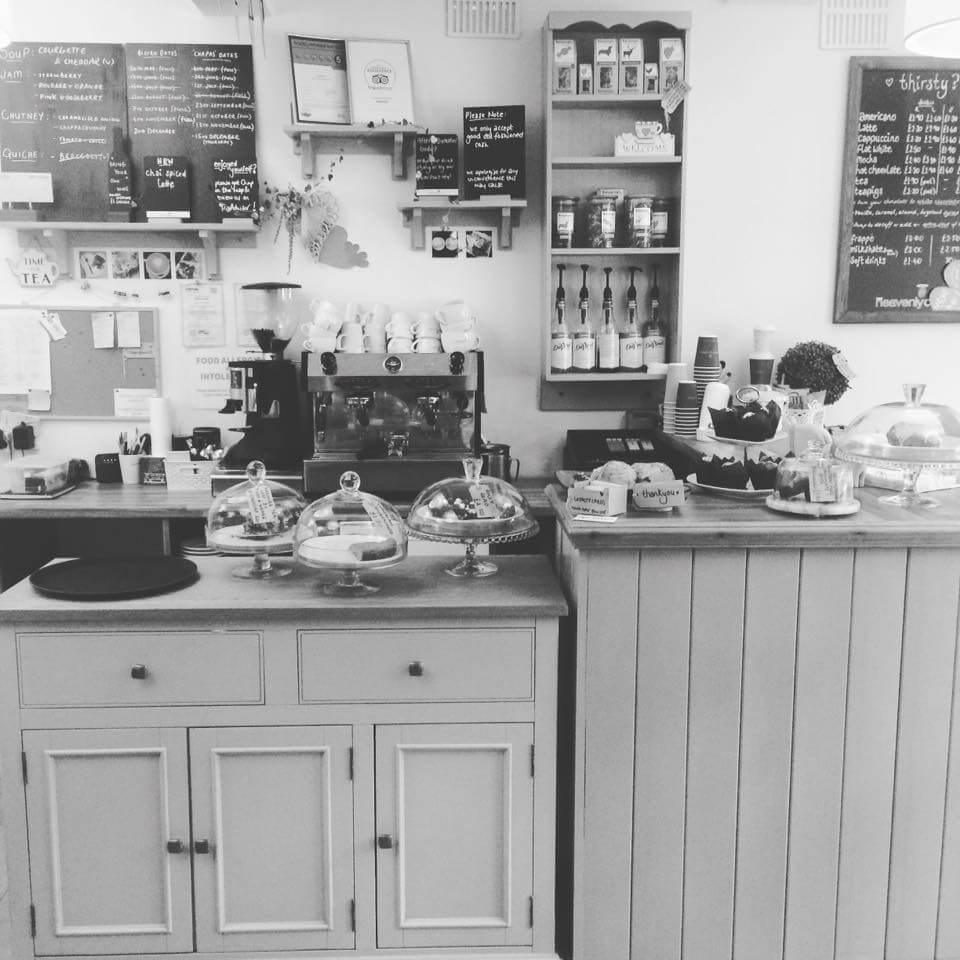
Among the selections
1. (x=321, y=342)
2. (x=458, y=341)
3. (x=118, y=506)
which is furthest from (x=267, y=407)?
(x=458, y=341)

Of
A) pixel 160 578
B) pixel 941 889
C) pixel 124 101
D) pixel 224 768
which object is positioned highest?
pixel 124 101

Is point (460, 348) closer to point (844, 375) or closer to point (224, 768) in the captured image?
point (844, 375)

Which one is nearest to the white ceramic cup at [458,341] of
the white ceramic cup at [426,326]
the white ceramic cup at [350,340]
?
the white ceramic cup at [426,326]

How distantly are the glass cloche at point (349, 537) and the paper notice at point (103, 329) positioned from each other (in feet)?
7.00

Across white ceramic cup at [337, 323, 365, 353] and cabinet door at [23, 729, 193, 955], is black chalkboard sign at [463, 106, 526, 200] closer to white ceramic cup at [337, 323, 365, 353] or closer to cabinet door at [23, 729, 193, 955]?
white ceramic cup at [337, 323, 365, 353]

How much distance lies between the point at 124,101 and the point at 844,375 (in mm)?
3120

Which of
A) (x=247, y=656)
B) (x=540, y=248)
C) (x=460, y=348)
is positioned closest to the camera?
(x=247, y=656)

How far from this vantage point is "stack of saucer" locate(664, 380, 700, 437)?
10.8ft

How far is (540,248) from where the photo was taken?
387 cm

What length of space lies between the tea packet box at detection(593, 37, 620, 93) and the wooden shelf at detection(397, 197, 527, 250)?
1.73 feet

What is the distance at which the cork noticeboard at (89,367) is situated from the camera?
3.89 m

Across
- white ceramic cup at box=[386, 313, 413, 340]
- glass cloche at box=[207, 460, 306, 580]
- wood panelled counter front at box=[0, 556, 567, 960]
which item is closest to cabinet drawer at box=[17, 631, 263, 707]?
wood panelled counter front at box=[0, 556, 567, 960]

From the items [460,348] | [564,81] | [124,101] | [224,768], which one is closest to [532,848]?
[224,768]

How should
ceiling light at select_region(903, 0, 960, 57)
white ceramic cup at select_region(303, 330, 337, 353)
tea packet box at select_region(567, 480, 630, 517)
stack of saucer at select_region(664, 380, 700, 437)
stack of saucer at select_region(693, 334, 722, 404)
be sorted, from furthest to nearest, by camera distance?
stack of saucer at select_region(693, 334, 722, 404) → white ceramic cup at select_region(303, 330, 337, 353) → stack of saucer at select_region(664, 380, 700, 437) → tea packet box at select_region(567, 480, 630, 517) → ceiling light at select_region(903, 0, 960, 57)
